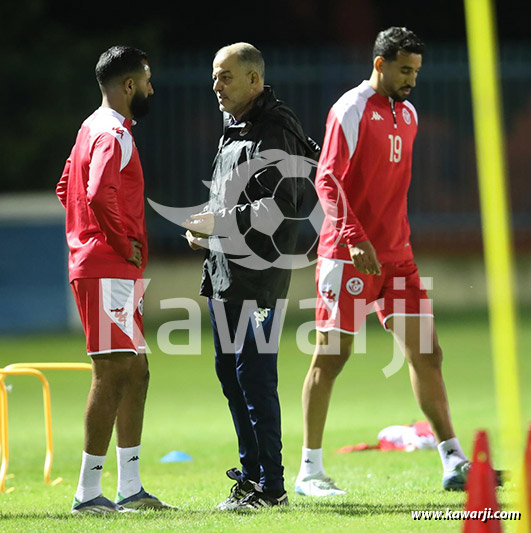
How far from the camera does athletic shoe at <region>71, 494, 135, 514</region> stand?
6.39 meters

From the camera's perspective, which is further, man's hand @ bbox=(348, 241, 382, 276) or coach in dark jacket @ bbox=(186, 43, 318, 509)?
man's hand @ bbox=(348, 241, 382, 276)

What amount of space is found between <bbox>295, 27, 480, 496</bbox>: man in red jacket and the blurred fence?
42.9 ft

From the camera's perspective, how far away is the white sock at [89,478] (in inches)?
253

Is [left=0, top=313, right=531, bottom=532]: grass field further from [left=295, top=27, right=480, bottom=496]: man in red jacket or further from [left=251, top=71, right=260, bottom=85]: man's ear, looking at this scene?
[left=251, top=71, right=260, bottom=85]: man's ear

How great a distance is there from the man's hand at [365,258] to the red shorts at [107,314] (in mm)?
1258

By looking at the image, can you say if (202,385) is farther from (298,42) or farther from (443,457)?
(298,42)

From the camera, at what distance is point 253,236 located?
21.0 feet

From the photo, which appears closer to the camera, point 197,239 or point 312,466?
point 197,239

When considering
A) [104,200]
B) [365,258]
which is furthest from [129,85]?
[365,258]

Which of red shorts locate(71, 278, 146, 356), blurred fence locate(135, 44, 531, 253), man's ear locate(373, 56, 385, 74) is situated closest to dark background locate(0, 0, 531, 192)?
blurred fence locate(135, 44, 531, 253)

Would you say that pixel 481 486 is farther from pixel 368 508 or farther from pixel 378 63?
pixel 378 63

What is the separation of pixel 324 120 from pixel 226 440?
11952 mm

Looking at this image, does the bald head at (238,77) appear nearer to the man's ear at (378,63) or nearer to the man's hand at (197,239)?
the man's hand at (197,239)

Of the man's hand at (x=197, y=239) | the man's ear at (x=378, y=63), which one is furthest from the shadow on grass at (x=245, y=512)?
the man's ear at (x=378, y=63)
